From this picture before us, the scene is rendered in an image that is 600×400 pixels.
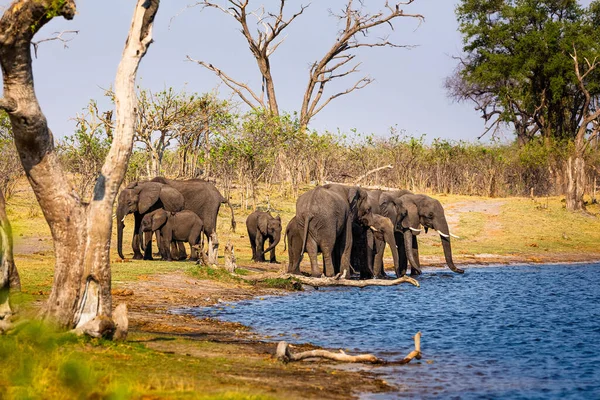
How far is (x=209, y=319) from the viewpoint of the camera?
49.4ft

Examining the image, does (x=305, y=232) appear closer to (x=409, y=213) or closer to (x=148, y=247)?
(x=148, y=247)

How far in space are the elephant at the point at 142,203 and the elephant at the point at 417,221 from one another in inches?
288

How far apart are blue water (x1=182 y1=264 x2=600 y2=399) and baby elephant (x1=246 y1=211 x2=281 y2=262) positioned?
4.18 m

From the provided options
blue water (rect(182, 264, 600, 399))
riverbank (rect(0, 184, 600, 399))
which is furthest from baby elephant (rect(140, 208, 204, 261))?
blue water (rect(182, 264, 600, 399))

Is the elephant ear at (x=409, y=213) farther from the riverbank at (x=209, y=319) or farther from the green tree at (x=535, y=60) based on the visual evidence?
the green tree at (x=535, y=60)

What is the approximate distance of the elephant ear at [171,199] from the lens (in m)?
24.8

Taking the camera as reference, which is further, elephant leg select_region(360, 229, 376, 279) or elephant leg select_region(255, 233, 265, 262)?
elephant leg select_region(255, 233, 265, 262)

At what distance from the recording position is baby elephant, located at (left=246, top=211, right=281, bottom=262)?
85.9 feet

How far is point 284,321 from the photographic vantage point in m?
15.7

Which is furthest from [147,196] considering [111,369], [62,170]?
[111,369]

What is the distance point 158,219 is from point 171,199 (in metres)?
1.53

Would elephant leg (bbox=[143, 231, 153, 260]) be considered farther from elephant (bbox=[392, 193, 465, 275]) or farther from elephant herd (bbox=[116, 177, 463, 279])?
elephant (bbox=[392, 193, 465, 275])

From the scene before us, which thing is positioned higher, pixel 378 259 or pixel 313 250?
pixel 313 250

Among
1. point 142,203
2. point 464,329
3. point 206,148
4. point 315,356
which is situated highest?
point 206,148
